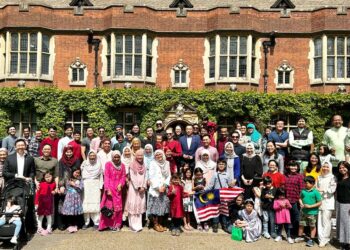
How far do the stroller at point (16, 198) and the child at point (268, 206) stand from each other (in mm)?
4715

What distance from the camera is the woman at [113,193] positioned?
9.26 metres

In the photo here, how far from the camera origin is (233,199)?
9.34m

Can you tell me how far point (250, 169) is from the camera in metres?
9.44

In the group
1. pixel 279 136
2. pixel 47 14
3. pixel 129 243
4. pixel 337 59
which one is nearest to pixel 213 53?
pixel 337 59

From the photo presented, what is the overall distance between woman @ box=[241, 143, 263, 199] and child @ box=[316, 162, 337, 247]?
1306mm

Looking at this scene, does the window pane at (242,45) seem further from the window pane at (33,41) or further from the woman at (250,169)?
the woman at (250,169)

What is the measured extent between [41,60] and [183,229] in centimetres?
1336

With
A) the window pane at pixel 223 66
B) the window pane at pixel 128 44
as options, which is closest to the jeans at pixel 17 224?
the window pane at pixel 128 44

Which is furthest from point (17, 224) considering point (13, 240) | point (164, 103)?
point (164, 103)

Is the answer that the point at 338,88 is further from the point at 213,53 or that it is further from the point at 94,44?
the point at 94,44

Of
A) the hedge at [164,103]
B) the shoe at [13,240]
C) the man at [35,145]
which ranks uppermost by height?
the hedge at [164,103]

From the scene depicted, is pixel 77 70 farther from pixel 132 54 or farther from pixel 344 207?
pixel 344 207

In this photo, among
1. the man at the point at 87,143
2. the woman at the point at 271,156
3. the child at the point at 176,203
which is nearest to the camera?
the child at the point at 176,203

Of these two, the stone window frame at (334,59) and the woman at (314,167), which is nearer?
the woman at (314,167)
